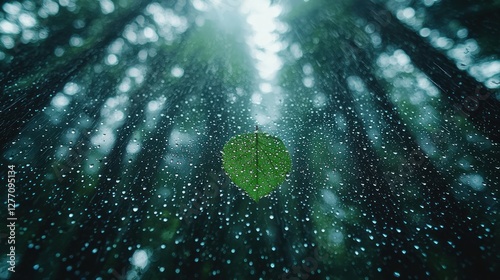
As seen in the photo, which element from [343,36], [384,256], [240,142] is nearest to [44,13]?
[240,142]

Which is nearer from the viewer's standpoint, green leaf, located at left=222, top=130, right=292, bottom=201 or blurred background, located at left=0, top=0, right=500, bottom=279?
green leaf, located at left=222, top=130, right=292, bottom=201

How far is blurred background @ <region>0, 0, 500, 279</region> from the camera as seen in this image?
2.08 ft

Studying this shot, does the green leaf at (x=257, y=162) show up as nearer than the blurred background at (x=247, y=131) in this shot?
Yes

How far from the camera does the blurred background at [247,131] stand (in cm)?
63

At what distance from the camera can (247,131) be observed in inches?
37.2

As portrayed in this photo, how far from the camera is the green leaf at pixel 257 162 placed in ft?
1.52

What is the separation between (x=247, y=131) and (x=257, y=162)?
1.59ft

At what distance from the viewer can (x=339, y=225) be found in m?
0.71

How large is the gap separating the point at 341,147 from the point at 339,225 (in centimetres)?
31

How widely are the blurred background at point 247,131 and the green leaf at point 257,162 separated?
0.28m

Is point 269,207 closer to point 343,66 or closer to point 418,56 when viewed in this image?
point 343,66

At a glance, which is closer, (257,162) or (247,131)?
(257,162)

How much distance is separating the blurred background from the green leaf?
0.91ft

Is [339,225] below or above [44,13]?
above
